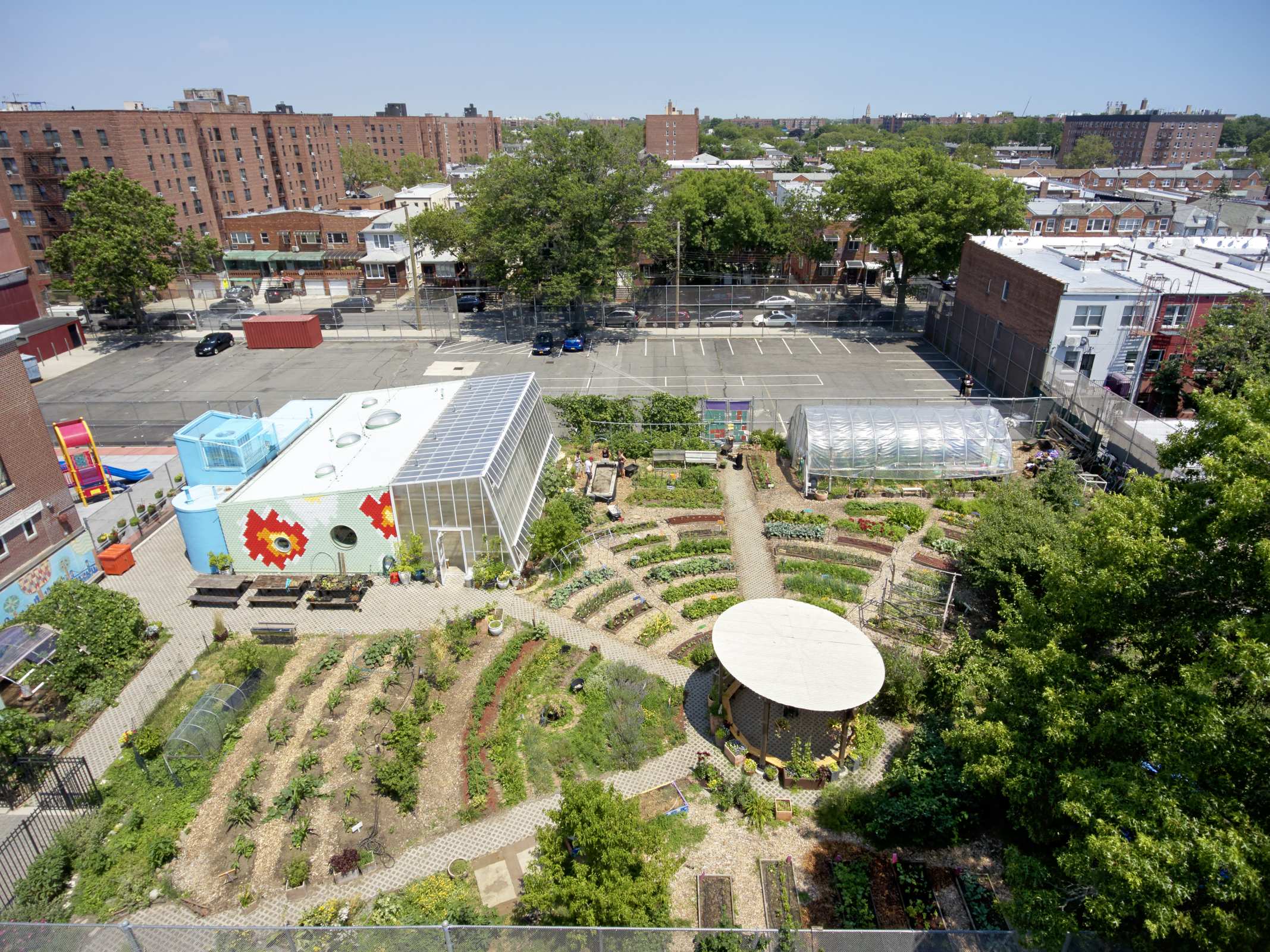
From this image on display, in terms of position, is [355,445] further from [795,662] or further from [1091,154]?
[1091,154]

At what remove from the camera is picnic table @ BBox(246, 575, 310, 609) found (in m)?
24.6

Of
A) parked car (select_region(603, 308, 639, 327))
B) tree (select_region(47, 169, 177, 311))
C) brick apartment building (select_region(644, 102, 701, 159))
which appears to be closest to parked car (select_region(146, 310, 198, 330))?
tree (select_region(47, 169, 177, 311))

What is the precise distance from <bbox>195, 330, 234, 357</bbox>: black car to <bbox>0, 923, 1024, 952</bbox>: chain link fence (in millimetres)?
47411

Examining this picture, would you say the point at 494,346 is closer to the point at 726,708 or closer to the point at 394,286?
the point at 394,286

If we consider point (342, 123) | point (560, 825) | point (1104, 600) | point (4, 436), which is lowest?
point (560, 825)

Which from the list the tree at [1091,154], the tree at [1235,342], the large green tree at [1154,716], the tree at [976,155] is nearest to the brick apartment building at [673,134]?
the tree at [976,155]

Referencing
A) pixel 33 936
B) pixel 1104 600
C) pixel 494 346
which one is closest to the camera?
pixel 1104 600

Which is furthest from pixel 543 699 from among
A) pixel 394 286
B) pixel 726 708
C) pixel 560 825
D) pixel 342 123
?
pixel 342 123

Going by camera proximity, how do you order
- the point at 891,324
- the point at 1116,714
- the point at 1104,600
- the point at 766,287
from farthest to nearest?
the point at 766,287 → the point at 891,324 → the point at 1104,600 → the point at 1116,714

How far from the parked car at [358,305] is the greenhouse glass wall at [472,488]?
3909 cm

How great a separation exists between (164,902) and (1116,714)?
17.7m

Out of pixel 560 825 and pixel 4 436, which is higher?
pixel 4 436

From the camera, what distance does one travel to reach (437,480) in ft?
79.9

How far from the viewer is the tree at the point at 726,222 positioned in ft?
208
